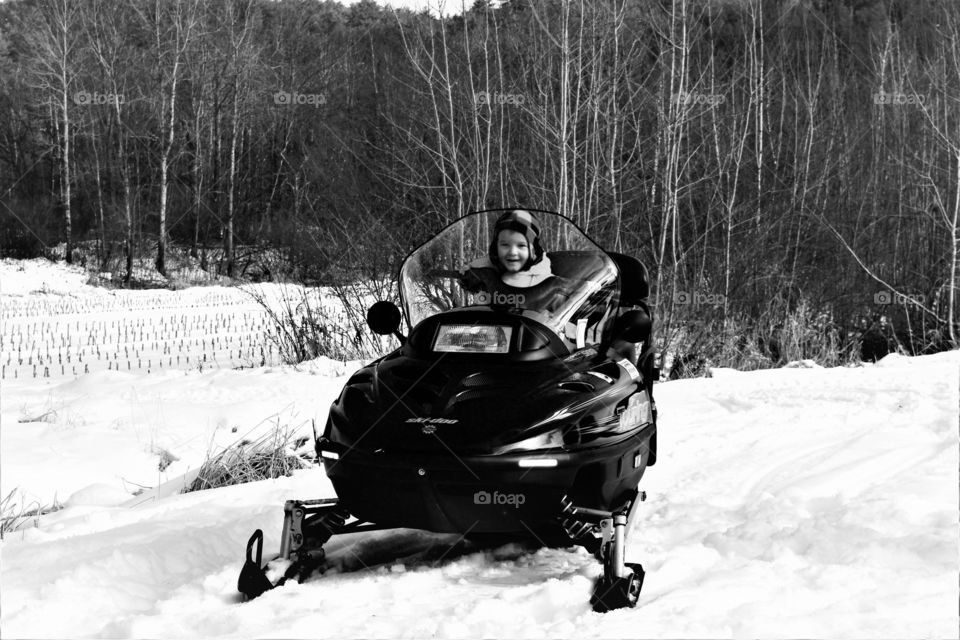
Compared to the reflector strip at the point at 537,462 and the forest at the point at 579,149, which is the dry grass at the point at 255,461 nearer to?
the reflector strip at the point at 537,462

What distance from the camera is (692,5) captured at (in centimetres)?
1127

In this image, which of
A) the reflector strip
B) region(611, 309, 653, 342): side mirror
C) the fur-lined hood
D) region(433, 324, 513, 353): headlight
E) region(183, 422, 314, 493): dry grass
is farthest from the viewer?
region(183, 422, 314, 493): dry grass

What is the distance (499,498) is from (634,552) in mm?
785

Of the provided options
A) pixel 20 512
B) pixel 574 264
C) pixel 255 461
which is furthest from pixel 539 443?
pixel 20 512

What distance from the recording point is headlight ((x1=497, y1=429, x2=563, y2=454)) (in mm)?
3092

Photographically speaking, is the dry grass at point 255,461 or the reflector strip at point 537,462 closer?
the reflector strip at point 537,462

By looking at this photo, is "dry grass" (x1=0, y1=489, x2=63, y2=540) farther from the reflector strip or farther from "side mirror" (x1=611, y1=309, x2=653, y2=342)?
"side mirror" (x1=611, y1=309, x2=653, y2=342)

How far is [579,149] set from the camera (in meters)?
11.3

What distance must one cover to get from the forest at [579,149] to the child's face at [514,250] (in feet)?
18.1

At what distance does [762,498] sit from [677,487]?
0.48m

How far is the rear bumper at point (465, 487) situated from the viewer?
3080mm

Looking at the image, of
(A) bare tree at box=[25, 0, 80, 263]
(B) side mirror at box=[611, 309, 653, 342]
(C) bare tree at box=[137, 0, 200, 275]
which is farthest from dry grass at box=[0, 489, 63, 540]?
(A) bare tree at box=[25, 0, 80, 263]

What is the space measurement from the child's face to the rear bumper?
3.08ft

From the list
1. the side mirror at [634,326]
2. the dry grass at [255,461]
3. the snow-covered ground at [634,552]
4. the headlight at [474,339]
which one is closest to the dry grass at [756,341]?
the snow-covered ground at [634,552]
